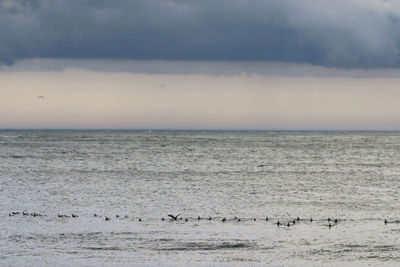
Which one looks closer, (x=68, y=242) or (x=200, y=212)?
(x=68, y=242)

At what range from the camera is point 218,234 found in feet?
153

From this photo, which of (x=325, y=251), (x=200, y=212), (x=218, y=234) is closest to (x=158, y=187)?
(x=200, y=212)

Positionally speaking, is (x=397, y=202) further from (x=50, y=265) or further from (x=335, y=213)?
(x=50, y=265)

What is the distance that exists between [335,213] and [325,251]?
18685 mm

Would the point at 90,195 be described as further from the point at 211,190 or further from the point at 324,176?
the point at 324,176

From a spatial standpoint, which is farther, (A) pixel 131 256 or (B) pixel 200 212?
(B) pixel 200 212

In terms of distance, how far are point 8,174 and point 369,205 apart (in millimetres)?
59754

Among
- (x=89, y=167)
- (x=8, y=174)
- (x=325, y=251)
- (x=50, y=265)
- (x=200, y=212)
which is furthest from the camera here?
(x=89, y=167)

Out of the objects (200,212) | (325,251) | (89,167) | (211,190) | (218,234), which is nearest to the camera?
(325,251)

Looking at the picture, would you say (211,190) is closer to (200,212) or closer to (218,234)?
(200,212)

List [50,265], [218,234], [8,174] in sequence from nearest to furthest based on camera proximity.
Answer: [50,265] → [218,234] → [8,174]

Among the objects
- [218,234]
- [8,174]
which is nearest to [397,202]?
Result: [218,234]

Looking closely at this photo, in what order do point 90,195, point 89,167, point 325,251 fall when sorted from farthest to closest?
1. point 89,167
2. point 90,195
3. point 325,251

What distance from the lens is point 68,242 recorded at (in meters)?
43.5
